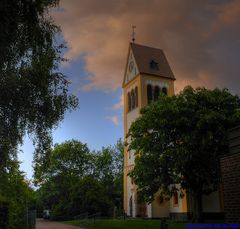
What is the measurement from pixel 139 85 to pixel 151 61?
497 centimetres

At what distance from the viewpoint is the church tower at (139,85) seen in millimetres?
51059

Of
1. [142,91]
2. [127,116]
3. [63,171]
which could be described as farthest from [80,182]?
[63,171]

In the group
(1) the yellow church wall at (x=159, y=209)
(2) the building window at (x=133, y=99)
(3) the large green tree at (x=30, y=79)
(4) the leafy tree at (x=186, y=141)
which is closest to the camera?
(3) the large green tree at (x=30, y=79)

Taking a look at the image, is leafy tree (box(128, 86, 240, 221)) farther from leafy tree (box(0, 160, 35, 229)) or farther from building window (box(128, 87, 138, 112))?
building window (box(128, 87, 138, 112))

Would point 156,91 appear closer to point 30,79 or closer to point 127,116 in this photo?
point 127,116

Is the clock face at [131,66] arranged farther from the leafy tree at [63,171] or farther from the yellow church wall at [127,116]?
the leafy tree at [63,171]

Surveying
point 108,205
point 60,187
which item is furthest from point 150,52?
point 60,187

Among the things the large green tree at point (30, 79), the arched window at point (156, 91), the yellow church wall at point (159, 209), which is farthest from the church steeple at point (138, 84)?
the large green tree at point (30, 79)

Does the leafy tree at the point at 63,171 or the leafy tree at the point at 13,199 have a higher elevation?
the leafy tree at the point at 63,171

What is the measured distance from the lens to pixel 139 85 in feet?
172

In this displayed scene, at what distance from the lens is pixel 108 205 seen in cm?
5416

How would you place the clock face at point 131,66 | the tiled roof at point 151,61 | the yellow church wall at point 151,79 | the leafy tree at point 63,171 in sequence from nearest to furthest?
1. the yellow church wall at point 151,79
2. the tiled roof at point 151,61
3. the clock face at point 131,66
4. the leafy tree at point 63,171

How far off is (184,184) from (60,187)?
38.3m

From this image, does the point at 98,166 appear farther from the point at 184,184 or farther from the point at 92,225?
the point at 184,184
